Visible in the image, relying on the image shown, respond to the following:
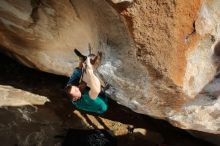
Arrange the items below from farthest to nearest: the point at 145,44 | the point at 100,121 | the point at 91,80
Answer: the point at 100,121, the point at 91,80, the point at 145,44

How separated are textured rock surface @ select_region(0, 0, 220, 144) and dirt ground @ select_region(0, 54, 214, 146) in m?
0.93

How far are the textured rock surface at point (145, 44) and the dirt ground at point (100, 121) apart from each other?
93cm

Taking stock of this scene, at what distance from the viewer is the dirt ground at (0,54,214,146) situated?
576 centimetres

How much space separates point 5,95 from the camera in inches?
233

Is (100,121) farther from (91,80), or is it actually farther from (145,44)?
(145,44)

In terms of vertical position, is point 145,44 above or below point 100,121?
above

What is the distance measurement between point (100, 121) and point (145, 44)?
2482 mm

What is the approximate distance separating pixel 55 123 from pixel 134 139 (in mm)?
1229

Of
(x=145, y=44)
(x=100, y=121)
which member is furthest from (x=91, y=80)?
Result: (x=100, y=121)

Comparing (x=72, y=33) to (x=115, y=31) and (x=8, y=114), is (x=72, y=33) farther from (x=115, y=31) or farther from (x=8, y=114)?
(x=8, y=114)

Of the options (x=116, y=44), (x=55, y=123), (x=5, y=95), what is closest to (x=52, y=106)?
(x=55, y=123)

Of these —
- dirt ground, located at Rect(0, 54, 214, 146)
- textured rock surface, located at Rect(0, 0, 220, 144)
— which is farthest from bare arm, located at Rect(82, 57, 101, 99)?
dirt ground, located at Rect(0, 54, 214, 146)

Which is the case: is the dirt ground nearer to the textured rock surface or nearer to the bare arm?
the textured rock surface

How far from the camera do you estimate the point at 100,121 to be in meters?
5.99
